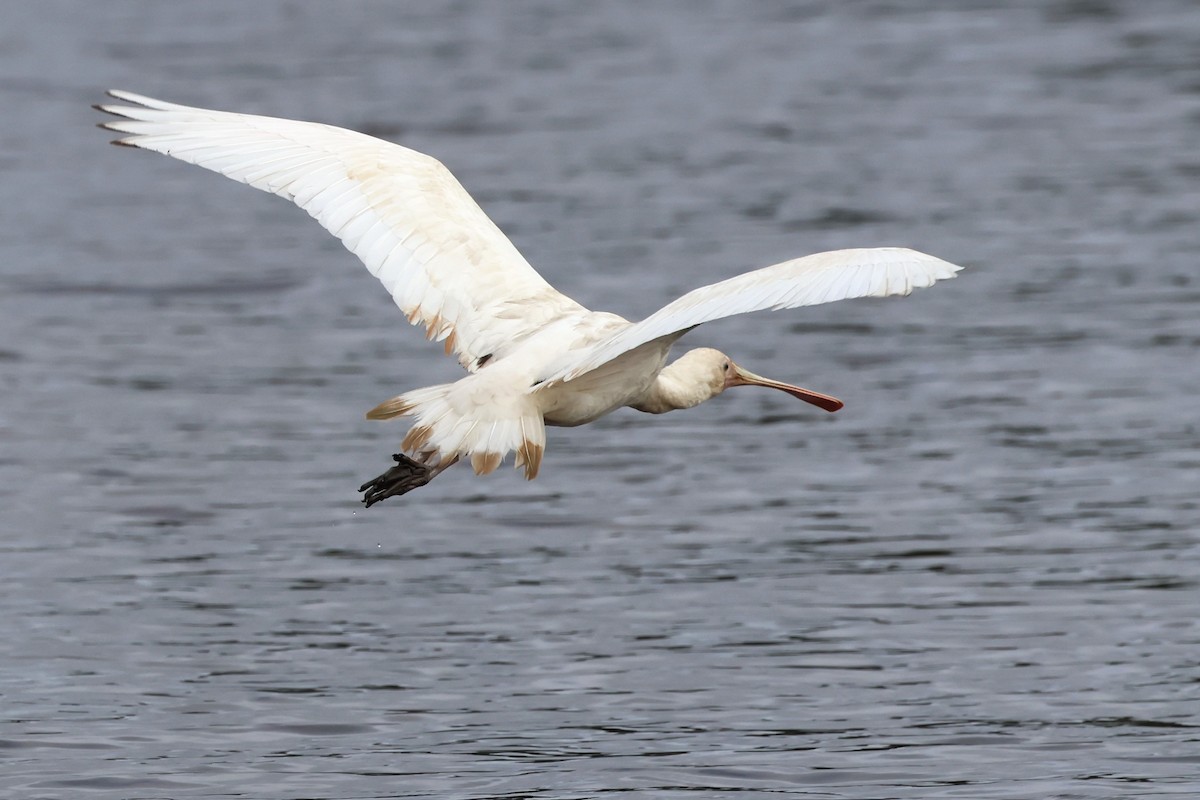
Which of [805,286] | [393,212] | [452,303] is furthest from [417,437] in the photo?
[393,212]

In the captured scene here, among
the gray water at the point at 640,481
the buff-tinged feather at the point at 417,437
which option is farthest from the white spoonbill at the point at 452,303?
the gray water at the point at 640,481

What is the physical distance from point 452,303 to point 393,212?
0.51 m

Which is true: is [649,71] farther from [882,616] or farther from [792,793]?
[792,793]

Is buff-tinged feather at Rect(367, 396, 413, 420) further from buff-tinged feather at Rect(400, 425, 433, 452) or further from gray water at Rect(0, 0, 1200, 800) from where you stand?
gray water at Rect(0, 0, 1200, 800)

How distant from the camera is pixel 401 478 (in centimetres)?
951

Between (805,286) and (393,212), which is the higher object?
(393,212)

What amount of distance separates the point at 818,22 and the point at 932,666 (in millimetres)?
21821

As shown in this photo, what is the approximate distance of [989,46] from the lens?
3098 cm

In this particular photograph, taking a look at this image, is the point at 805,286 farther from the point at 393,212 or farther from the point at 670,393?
the point at 393,212

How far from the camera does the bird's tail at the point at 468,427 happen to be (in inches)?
363

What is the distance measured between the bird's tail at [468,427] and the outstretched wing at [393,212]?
2.89 ft

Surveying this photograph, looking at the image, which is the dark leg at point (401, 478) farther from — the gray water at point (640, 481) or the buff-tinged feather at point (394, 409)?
the gray water at point (640, 481)

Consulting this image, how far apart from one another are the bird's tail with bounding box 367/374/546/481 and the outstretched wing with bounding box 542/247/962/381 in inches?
24.3

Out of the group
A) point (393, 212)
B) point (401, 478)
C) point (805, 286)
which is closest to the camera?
point (805, 286)
